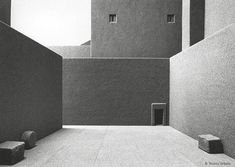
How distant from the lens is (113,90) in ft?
39.4

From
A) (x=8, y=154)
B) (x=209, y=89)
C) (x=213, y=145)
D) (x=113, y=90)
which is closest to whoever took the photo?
(x=8, y=154)

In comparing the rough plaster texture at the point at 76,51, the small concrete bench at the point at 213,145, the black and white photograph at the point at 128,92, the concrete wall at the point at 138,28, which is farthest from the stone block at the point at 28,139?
the rough plaster texture at the point at 76,51

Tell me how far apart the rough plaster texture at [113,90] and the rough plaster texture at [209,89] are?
170 cm

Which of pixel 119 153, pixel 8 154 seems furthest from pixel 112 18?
pixel 8 154

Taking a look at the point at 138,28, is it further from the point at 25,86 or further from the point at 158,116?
the point at 25,86

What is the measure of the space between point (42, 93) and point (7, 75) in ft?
7.98

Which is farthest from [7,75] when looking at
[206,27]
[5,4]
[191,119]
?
[206,27]

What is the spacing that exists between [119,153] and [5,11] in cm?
659

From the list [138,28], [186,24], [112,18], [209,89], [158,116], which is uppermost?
[112,18]

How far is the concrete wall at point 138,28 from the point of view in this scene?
1481cm

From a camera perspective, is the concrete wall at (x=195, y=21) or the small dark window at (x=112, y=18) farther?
the small dark window at (x=112, y=18)

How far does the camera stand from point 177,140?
792 cm

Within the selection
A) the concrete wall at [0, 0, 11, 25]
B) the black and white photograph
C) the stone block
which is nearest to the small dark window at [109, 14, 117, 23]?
the black and white photograph

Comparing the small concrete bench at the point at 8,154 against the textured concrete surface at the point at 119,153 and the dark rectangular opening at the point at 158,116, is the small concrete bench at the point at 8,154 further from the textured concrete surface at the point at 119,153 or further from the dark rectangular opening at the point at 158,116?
the dark rectangular opening at the point at 158,116
